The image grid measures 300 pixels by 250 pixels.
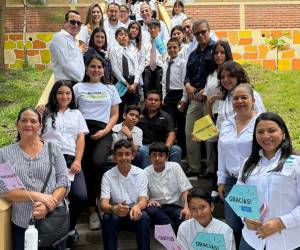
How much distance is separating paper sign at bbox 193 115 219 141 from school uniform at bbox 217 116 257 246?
65 centimetres

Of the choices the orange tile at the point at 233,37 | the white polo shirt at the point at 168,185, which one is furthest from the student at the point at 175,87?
the orange tile at the point at 233,37

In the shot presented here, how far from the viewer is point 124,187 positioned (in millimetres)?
5688

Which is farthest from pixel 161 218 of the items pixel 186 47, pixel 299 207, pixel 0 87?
pixel 0 87

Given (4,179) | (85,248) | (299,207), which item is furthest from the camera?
(85,248)

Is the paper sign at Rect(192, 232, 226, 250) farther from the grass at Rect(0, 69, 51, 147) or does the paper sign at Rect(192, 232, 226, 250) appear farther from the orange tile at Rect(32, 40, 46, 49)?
the orange tile at Rect(32, 40, 46, 49)

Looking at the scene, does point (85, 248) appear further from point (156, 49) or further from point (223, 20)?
point (223, 20)

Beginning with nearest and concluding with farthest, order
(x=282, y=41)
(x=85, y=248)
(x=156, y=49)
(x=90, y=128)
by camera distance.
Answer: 1. (x=85, y=248)
2. (x=90, y=128)
3. (x=156, y=49)
4. (x=282, y=41)

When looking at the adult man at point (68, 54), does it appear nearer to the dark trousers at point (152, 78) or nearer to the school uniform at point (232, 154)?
the dark trousers at point (152, 78)

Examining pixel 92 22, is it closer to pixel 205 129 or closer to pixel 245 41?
pixel 205 129

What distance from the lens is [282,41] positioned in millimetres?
16109

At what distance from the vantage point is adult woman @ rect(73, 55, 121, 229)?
20.0 ft

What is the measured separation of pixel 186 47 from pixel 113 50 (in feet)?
3.57

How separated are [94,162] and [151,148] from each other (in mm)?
680

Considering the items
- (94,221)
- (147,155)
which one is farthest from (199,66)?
(94,221)
